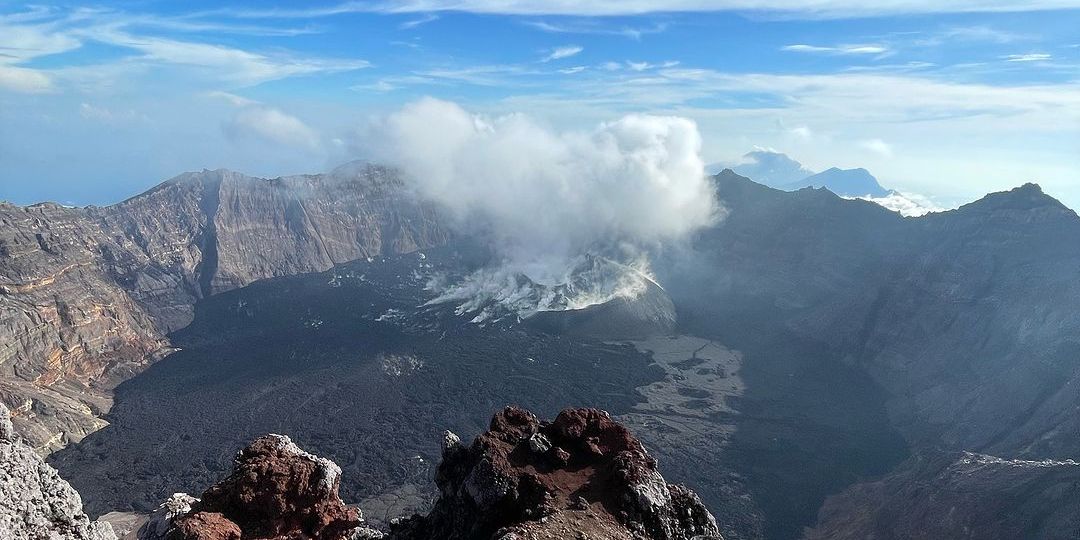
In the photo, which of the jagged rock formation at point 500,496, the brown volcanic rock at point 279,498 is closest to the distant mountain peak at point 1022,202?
the jagged rock formation at point 500,496

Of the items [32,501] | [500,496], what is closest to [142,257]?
[32,501]

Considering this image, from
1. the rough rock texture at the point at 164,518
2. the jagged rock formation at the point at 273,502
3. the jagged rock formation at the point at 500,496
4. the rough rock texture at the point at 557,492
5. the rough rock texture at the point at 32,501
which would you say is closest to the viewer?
the rough rock texture at the point at 32,501

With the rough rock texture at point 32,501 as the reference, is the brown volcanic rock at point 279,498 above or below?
below

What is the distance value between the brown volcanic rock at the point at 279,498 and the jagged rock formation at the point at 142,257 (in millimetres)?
57636

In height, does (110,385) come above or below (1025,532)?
below

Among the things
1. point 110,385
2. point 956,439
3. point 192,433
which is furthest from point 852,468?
point 110,385

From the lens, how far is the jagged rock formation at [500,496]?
57.3ft

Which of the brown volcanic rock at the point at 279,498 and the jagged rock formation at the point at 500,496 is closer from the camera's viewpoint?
the jagged rock formation at the point at 500,496

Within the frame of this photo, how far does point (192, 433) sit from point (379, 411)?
66.3 ft

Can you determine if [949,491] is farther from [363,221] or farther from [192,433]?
[363,221]

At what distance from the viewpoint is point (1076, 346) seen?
6844cm

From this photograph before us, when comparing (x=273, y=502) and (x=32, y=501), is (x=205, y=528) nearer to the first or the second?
(x=273, y=502)

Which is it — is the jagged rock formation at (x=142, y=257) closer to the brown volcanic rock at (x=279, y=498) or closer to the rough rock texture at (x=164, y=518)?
the rough rock texture at (x=164, y=518)

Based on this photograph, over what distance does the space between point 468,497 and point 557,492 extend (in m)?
2.76
